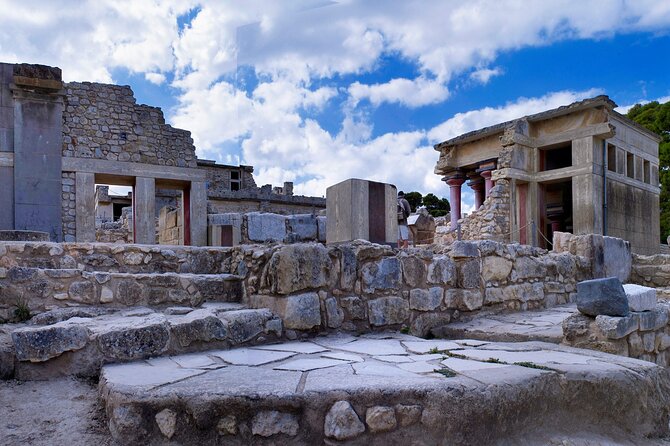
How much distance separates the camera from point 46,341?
3090 mm

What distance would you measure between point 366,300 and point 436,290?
956mm

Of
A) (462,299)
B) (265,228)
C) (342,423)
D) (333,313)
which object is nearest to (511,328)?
(462,299)

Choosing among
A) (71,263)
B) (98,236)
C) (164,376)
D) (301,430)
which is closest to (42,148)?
(98,236)

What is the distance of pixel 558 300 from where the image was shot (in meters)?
6.80

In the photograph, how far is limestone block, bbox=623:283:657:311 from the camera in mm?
4496

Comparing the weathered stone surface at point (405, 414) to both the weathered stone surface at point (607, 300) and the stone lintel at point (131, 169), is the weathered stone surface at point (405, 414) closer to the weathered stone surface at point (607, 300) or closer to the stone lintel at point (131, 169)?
the weathered stone surface at point (607, 300)

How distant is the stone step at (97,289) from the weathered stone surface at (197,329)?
0.98 meters

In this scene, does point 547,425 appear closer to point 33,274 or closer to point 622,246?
point 33,274

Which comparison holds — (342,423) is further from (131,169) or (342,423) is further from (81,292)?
(131,169)

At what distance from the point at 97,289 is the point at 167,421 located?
2432 millimetres

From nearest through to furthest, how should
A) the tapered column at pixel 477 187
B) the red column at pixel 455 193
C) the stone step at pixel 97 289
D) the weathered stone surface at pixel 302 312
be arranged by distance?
the weathered stone surface at pixel 302 312, the stone step at pixel 97 289, the red column at pixel 455 193, the tapered column at pixel 477 187

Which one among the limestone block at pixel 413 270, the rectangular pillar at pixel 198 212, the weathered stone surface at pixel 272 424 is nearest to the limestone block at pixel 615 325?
the limestone block at pixel 413 270

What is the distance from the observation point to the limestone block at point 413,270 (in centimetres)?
480

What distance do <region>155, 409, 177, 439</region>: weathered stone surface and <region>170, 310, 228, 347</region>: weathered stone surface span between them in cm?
102
